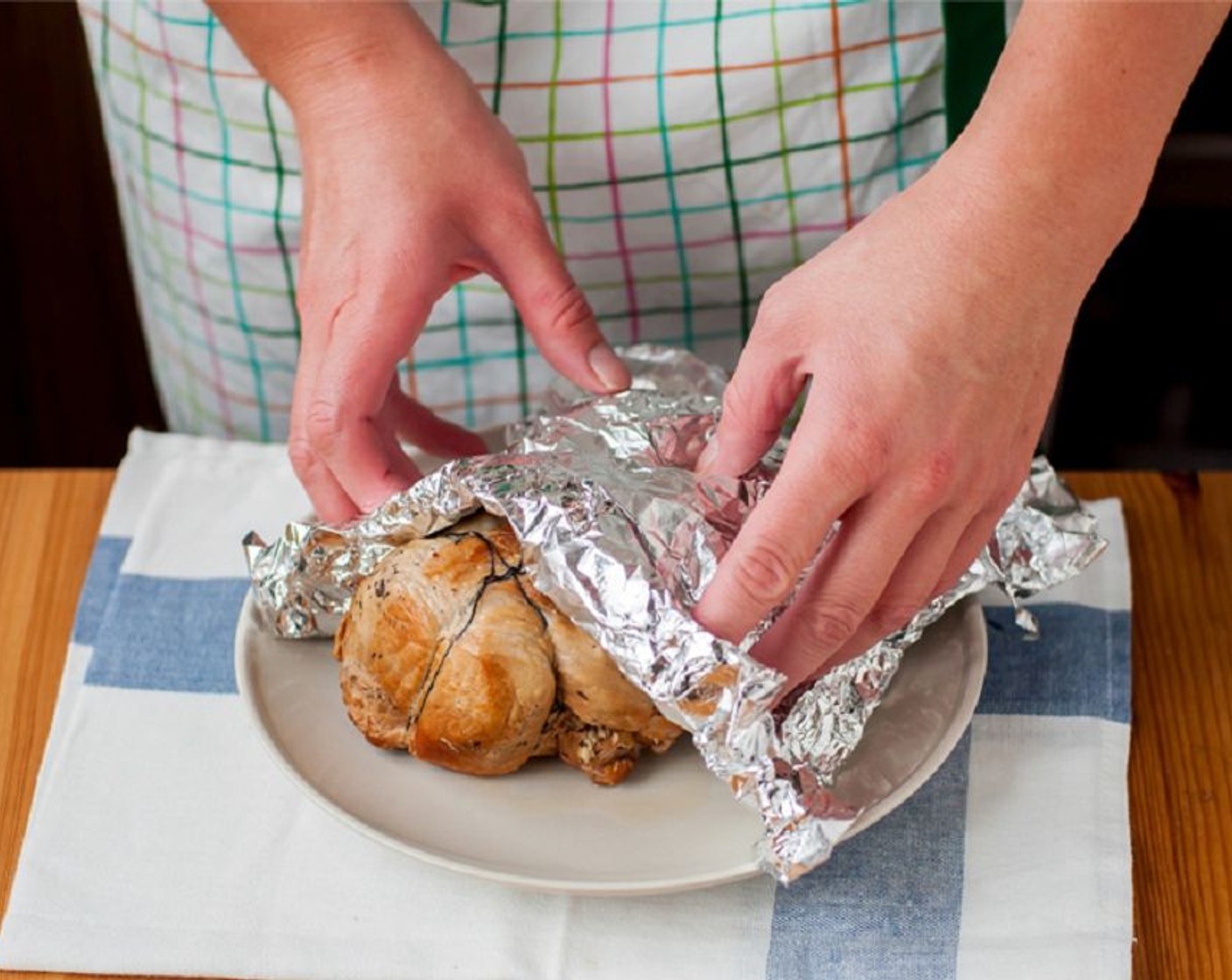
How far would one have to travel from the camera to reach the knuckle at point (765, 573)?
753mm

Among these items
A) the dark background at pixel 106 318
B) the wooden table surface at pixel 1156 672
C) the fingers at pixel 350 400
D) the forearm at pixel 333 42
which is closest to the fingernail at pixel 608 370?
the fingers at pixel 350 400

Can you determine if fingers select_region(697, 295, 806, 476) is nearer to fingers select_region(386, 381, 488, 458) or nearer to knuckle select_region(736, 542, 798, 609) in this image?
knuckle select_region(736, 542, 798, 609)

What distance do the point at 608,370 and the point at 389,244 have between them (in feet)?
0.49

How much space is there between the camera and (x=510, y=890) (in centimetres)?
88

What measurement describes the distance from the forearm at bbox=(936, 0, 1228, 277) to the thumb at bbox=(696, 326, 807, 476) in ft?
0.43

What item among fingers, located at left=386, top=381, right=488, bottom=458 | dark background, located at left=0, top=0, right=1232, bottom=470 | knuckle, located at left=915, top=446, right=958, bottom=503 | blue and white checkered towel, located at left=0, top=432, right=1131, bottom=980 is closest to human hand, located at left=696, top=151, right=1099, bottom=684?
knuckle, located at left=915, top=446, right=958, bottom=503

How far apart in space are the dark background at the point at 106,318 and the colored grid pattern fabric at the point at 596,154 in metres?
0.52

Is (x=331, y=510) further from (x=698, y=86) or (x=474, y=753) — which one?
(x=698, y=86)

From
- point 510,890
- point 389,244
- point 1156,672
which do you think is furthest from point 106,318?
point 1156,672

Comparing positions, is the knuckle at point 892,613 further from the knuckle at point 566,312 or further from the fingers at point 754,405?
the knuckle at point 566,312

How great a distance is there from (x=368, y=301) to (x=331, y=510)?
124 mm

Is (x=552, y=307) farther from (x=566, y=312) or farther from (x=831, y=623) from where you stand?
(x=831, y=623)

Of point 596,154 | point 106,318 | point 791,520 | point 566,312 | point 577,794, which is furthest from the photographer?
point 106,318

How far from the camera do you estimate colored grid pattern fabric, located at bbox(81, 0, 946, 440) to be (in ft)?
3.63
